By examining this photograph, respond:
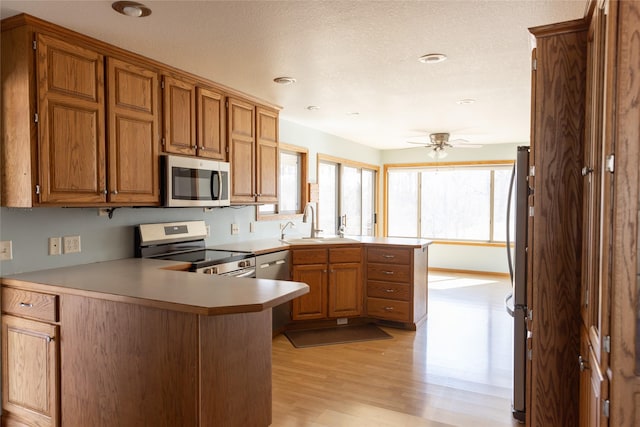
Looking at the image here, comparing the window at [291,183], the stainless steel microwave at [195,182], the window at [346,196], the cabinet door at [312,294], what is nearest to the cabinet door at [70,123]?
the stainless steel microwave at [195,182]

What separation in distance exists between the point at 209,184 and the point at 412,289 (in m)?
2.27

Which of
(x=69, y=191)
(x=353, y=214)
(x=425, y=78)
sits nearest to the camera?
(x=69, y=191)

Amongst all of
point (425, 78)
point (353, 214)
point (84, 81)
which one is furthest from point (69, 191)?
point (353, 214)

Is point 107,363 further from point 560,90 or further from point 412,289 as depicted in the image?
point 412,289

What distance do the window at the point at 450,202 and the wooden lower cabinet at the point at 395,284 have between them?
353 cm

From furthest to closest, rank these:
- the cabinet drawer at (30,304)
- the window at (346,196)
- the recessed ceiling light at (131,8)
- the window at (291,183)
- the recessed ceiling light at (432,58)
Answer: the window at (346,196), the window at (291,183), the recessed ceiling light at (432,58), the cabinet drawer at (30,304), the recessed ceiling light at (131,8)

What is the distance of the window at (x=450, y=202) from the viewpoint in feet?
24.2

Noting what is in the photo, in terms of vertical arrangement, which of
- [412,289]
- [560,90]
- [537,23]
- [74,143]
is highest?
[537,23]

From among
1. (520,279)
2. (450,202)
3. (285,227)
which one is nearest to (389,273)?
(285,227)

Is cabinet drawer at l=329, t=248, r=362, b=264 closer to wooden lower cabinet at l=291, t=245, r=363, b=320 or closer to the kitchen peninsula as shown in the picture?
wooden lower cabinet at l=291, t=245, r=363, b=320

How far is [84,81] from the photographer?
2498 millimetres

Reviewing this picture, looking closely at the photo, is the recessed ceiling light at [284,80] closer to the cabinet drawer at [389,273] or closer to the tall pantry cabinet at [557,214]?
the tall pantry cabinet at [557,214]

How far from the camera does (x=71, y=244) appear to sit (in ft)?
8.97

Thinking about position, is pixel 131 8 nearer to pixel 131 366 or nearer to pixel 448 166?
pixel 131 366
